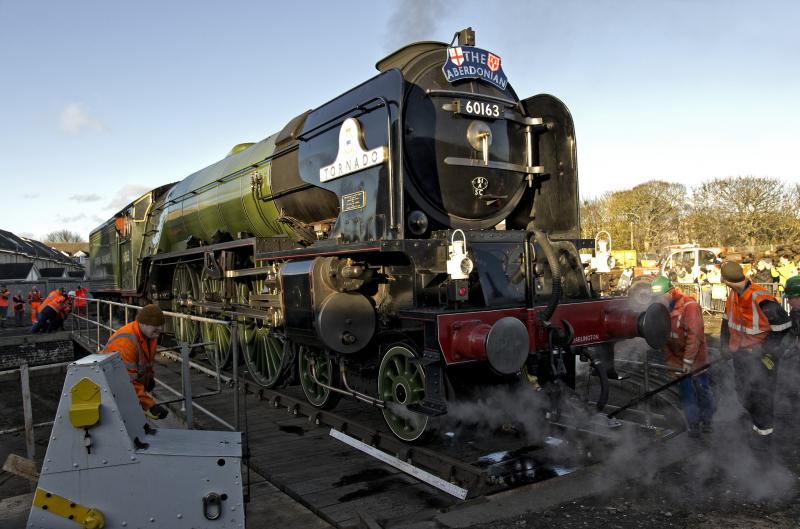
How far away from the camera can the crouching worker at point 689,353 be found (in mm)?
5340

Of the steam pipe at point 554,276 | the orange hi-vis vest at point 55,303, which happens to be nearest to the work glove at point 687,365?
the steam pipe at point 554,276

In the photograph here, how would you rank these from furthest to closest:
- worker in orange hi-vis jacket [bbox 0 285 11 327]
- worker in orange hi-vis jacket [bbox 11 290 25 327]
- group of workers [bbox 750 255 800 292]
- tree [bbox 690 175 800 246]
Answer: tree [bbox 690 175 800 246] < worker in orange hi-vis jacket [bbox 0 285 11 327] < worker in orange hi-vis jacket [bbox 11 290 25 327] < group of workers [bbox 750 255 800 292]

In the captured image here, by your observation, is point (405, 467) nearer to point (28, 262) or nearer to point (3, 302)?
point (3, 302)

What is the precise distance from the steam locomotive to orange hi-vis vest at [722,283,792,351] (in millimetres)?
685

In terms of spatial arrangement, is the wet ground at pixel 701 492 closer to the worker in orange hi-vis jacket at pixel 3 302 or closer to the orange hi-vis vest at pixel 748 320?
the orange hi-vis vest at pixel 748 320

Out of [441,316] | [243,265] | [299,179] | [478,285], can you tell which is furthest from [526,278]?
[243,265]

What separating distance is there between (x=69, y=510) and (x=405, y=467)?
94.2 inches

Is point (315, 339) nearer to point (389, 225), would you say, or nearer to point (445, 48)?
point (389, 225)

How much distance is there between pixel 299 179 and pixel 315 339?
6.18 ft

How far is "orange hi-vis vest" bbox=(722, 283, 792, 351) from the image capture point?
16.0ft

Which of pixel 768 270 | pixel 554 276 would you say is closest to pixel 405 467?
pixel 554 276

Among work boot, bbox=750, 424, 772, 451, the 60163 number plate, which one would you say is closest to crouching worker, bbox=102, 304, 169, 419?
the 60163 number plate

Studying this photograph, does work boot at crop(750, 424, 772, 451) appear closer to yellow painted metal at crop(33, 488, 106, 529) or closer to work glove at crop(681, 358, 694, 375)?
work glove at crop(681, 358, 694, 375)

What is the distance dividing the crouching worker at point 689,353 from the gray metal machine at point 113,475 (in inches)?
164
